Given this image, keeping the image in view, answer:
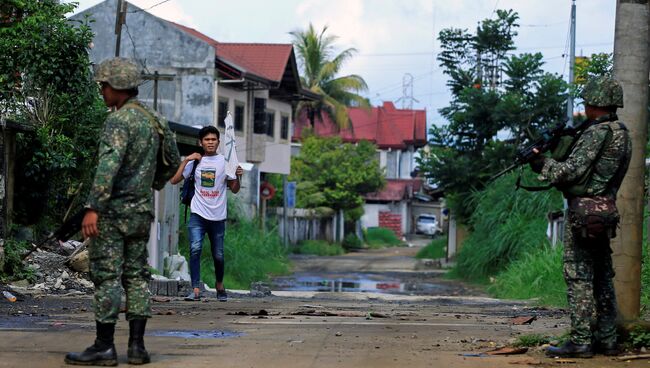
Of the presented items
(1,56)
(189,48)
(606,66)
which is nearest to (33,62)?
(1,56)

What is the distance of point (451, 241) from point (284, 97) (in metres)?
9.78

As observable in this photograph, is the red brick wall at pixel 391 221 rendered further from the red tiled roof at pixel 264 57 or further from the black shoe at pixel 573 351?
the black shoe at pixel 573 351

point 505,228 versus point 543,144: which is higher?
point 543,144

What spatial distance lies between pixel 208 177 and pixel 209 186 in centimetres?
10

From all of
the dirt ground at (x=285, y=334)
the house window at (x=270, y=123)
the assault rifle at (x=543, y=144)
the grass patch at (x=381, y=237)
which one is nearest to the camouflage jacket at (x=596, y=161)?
the assault rifle at (x=543, y=144)

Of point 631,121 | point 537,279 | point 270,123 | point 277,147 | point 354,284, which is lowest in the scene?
point 354,284

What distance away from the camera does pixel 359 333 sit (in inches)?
330

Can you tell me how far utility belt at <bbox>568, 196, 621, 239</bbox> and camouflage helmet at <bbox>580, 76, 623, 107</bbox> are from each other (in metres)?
0.62

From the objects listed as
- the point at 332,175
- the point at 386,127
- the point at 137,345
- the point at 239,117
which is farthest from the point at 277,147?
the point at 137,345

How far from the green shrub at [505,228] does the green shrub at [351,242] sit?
28.0 metres

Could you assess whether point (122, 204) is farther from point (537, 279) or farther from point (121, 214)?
point (537, 279)

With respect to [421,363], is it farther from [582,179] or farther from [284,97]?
[284,97]

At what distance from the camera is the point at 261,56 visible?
43.1 meters

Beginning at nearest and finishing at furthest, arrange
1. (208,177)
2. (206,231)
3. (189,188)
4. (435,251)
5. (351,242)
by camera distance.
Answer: (208,177)
(189,188)
(206,231)
(435,251)
(351,242)
